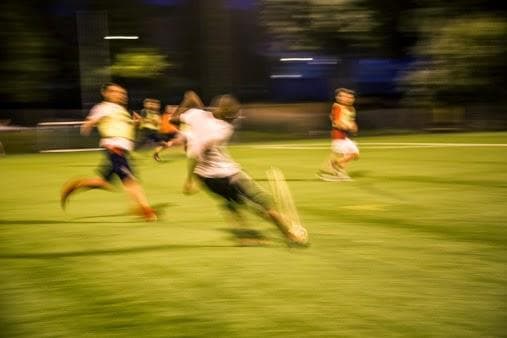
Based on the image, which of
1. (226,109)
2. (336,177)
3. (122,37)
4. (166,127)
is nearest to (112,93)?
(226,109)

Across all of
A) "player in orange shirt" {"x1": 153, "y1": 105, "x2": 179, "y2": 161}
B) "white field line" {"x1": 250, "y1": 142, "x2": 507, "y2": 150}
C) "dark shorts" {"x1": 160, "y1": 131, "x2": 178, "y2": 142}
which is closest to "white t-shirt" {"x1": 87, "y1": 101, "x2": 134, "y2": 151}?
"player in orange shirt" {"x1": 153, "y1": 105, "x2": 179, "y2": 161}

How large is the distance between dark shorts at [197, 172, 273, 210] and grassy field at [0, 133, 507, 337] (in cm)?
58

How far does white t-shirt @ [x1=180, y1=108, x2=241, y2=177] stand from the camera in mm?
7832

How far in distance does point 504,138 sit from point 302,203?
604 inches

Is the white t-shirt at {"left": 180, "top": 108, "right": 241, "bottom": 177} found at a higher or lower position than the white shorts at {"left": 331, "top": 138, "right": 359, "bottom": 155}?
higher

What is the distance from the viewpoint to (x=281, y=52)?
34.5m

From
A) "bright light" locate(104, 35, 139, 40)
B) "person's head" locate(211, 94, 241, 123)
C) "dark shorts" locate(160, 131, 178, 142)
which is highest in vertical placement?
"bright light" locate(104, 35, 139, 40)

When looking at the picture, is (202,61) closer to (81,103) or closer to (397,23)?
(81,103)

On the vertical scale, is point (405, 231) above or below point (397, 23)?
below

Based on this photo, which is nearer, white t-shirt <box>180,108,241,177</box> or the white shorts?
white t-shirt <box>180,108,241,177</box>

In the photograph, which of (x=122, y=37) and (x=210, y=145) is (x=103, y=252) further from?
(x=122, y=37)

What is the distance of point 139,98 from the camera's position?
120 feet

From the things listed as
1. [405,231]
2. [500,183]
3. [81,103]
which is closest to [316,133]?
[81,103]

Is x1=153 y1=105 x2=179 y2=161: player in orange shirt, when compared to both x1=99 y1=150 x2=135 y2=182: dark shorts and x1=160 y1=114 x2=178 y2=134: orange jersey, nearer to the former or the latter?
x1=160 y1=114 x2=178 y2=134: orange jersey
